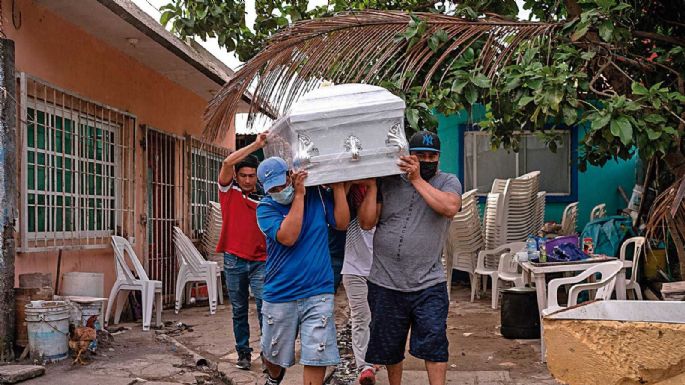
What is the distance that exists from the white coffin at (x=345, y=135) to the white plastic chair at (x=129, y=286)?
421cm

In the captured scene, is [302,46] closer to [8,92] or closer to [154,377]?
[8,92]

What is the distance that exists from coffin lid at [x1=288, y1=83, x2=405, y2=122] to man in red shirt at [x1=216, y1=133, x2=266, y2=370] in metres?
1.76

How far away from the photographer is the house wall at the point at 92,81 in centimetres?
680

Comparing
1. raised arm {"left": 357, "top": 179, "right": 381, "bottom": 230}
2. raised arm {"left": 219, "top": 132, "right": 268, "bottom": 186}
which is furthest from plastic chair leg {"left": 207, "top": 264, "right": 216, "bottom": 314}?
raised arm {"left": 357, "top": 179, "right": 381, "bottom": 230}

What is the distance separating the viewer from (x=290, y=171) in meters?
4.41

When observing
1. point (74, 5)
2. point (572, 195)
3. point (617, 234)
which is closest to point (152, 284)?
point (74, 5)

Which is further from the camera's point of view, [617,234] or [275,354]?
[617,234]

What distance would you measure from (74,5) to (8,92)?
4.70ft

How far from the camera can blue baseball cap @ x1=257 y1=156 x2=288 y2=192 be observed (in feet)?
14.2

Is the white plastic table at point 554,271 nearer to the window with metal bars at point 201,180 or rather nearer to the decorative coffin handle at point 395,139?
the decorative coffin handle at point 395,139

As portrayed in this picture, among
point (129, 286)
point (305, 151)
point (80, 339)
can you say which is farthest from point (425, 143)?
point (129, 286)

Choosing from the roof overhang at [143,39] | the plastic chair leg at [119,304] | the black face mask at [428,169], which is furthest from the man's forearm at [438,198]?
the plastic chair leg at [119,304]

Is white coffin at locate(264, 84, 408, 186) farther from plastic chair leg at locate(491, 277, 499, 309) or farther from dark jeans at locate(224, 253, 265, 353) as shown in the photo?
plastic chair leg at locate(491, 277, 499, 309)

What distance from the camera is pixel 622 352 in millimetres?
3377
